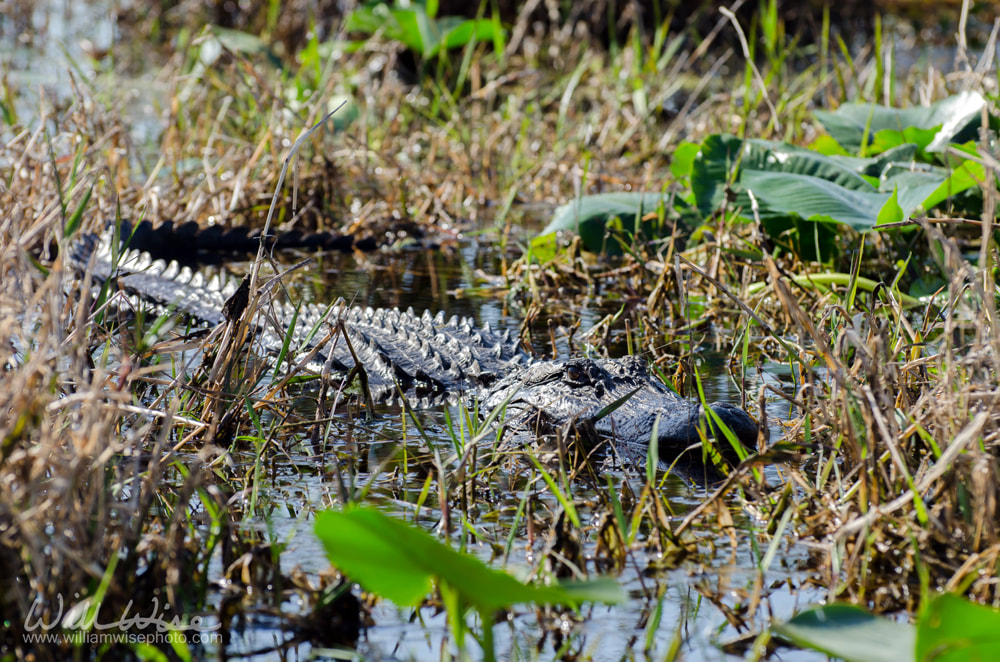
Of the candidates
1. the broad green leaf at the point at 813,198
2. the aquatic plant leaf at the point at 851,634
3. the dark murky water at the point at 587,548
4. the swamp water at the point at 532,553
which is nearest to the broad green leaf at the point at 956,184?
the broad green leaf at the point at 813,198

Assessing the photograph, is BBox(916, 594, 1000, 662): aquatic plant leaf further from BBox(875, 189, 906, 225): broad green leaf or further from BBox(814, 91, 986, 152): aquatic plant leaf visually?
BBox(814, 91, 986, 152): aquatic plant leaf

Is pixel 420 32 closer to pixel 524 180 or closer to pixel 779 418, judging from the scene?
pixel 524 180

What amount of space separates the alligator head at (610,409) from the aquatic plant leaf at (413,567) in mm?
899

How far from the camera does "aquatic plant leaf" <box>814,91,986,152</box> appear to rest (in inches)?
154

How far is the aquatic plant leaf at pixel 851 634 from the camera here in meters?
1.28

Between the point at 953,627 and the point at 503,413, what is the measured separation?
118cm

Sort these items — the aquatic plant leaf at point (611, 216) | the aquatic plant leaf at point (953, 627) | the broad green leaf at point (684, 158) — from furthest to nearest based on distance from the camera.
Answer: the broad green leaf at point (684, 158), the aquatic plant leaf at point (611, 216), the aquatic plant leaf at point (953, 627)

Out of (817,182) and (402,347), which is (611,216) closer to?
(817,182)

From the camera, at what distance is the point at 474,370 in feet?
9.86

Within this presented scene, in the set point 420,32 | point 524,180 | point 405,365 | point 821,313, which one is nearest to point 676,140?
point 524,180

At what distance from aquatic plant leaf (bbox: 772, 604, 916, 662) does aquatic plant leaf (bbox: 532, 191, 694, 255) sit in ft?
8.40

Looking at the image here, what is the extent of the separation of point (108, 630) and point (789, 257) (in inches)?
114

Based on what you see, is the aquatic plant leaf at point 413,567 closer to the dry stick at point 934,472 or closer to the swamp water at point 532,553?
the swamp water at point 532,553

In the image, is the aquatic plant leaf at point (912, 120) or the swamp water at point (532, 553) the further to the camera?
the aquatic plant leaf at point (912, 120)
